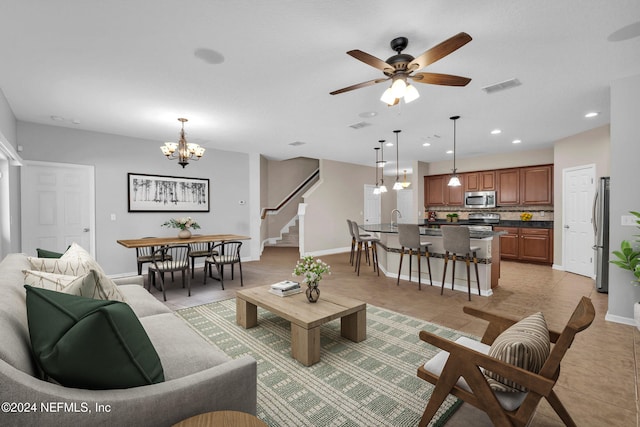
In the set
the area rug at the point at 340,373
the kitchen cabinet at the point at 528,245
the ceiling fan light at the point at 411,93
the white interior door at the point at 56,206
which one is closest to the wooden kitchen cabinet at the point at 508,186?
the kitchen cabinet at the point at 528,245

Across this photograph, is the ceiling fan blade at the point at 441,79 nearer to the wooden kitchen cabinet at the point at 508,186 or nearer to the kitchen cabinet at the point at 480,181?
the wooden kitchen cabinet at the point at 508,186

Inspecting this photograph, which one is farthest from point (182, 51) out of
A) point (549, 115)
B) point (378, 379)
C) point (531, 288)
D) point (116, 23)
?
point (531, 288)

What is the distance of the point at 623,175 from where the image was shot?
10.4 ft

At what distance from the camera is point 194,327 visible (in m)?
3.04

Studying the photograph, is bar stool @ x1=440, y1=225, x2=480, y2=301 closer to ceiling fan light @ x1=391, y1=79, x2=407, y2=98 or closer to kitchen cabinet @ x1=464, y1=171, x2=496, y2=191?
ceiling fan light @ x1=391, y1=79, x2=407, y2=98

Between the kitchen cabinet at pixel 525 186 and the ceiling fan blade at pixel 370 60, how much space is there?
20.6 feet

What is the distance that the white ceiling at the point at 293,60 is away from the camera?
2.13 metres

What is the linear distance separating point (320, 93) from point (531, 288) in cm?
430

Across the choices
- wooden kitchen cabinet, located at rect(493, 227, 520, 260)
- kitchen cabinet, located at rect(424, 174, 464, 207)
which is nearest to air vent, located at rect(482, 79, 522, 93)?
wooden kitchen cabinet, located at rect(493, 227, 520, 260)

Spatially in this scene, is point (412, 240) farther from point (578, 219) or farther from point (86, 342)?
point (86, 342)

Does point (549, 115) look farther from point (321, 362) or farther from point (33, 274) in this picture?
point (33, 274)

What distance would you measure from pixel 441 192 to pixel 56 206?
8.67m

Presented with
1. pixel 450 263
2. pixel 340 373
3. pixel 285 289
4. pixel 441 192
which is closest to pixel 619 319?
pixel 450 263

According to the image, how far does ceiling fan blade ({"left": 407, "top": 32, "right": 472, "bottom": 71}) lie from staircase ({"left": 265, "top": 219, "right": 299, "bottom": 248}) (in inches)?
304
